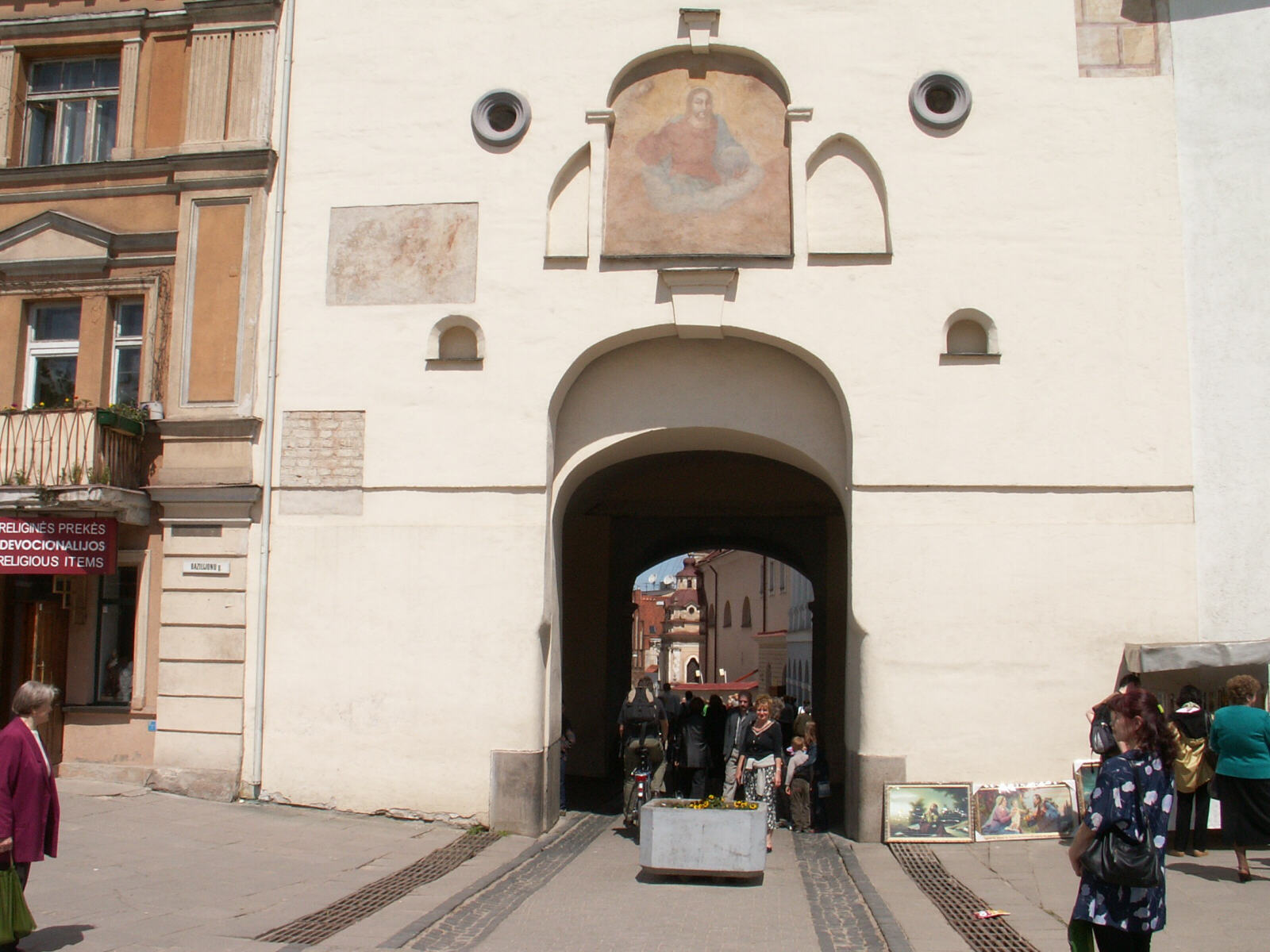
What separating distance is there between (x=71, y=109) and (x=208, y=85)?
208cm

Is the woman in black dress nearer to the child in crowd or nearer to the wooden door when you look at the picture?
the child in crowd

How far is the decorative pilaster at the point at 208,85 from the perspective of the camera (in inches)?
523

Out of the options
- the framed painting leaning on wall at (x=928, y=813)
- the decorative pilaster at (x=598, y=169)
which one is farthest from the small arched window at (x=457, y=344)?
the framed painting leaning on wall at (x=928, y=813)

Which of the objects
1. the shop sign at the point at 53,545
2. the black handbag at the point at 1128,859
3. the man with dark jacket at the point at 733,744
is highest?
the shop sign at the point at 53,545

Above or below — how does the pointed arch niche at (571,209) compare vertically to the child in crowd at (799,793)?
above

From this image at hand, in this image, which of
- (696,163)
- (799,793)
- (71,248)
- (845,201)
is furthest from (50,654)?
(845,201)

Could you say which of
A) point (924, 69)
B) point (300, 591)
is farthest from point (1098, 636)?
point (300, 591)

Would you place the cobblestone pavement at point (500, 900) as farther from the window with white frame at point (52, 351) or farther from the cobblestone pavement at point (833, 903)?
the window with white frame at point (52, 351)

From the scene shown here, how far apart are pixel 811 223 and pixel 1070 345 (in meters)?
2.94

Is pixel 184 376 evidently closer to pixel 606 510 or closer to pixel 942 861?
pixel 606 510

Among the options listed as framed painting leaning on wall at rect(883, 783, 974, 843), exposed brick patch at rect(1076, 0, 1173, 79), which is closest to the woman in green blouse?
framed painting leaning on wall at rect(883, 783, 974, 843)

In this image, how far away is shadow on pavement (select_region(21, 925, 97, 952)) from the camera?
23.2 ft

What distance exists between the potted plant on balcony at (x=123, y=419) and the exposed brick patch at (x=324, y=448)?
5.22ft

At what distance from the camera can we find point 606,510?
19.3 metres
